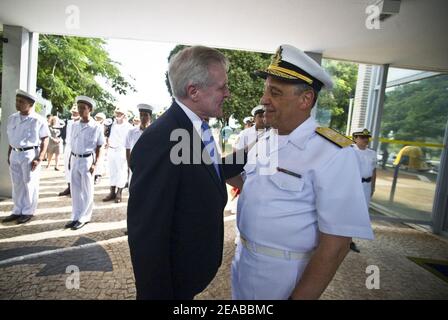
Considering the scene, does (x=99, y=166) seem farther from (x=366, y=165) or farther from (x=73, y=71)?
(x=366, y=165)

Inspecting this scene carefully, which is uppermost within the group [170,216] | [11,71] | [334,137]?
[11,71]

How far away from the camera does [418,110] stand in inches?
285

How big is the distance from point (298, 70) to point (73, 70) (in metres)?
12.7

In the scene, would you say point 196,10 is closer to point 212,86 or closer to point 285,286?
point 212,86

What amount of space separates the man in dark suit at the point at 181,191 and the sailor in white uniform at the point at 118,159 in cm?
600

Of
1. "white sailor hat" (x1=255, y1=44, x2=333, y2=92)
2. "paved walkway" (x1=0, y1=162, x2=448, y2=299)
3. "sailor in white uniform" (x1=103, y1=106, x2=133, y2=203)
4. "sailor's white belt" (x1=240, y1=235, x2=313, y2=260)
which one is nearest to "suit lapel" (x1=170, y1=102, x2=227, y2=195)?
"sailor's white belt" (x1=240, y1=235, x2=313, y2=260)

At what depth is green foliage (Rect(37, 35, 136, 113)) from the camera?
34.8 ft

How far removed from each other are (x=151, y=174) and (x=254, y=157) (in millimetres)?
752

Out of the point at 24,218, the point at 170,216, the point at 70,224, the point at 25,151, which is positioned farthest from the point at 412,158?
the point at 24,218

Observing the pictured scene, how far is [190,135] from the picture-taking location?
1479 millimetres

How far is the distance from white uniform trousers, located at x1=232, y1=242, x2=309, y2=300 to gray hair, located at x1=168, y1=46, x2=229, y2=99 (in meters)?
1.01

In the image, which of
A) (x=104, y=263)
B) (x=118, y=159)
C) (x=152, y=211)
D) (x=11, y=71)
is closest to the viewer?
(x=152, y=211)

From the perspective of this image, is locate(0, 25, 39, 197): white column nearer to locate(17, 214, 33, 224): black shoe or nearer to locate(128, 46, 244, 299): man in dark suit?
locate(17, 214, 33, 224): black shoe
